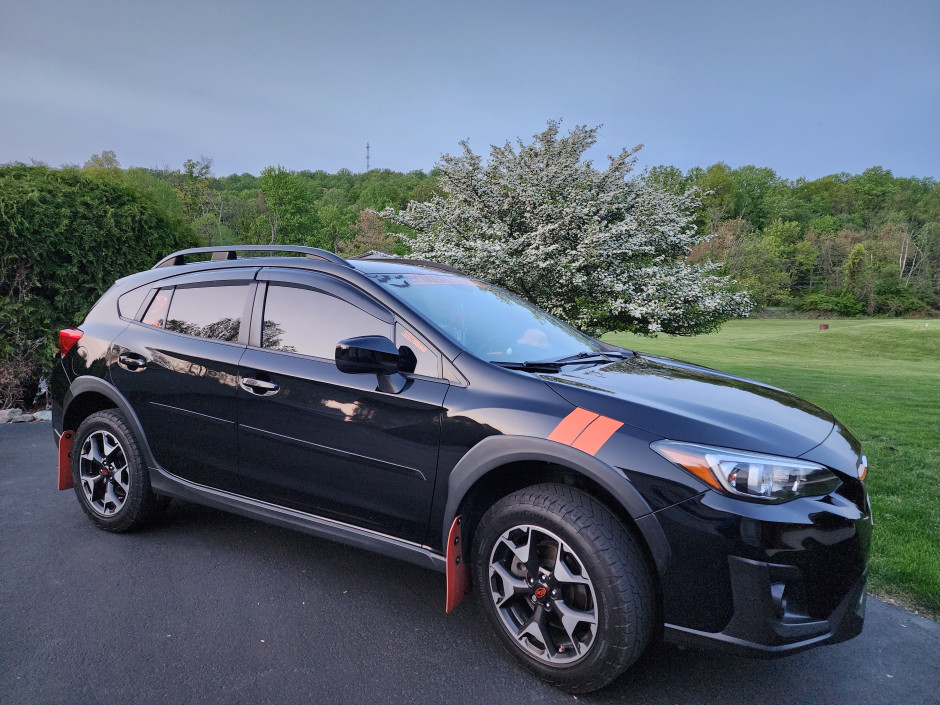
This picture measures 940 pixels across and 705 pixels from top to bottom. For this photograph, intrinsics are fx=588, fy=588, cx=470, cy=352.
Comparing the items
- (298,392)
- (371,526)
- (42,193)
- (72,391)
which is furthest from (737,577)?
(42,193)

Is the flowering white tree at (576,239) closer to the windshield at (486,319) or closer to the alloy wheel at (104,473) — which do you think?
the windshield at (486,319)

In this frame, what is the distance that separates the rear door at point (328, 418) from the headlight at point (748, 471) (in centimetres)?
97

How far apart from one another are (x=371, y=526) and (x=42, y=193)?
22.8 ft

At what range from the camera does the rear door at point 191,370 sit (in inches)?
121

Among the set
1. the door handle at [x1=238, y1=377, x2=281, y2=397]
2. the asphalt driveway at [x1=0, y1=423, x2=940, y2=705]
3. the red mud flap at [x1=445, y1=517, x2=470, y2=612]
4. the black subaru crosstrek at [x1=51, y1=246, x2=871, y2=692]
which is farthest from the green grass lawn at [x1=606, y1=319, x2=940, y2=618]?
the door handle at [x1=238, y1=377, x2=281, y2=397]

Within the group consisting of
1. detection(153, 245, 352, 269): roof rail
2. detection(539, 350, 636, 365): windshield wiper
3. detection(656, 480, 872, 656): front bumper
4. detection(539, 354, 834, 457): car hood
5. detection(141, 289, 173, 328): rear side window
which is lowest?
detection(656, 480, 872, 656): front bumper

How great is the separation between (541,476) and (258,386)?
58.0 inches

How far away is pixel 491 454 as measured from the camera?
230 cm

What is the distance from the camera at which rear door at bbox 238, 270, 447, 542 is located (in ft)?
8.25

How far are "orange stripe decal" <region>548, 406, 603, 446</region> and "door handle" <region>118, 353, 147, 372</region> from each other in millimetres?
2510

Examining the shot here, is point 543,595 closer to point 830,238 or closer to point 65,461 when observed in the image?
point 65,461

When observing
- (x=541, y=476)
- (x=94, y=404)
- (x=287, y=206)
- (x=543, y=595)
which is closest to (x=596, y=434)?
(x=541, y=476)

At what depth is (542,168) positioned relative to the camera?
32.6ft

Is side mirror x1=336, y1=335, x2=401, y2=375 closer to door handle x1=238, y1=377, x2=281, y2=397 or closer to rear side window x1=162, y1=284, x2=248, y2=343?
door handle x1=238, y1=377, x2=281, y2=397
